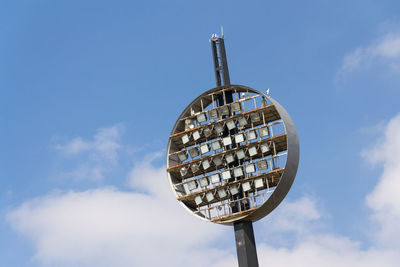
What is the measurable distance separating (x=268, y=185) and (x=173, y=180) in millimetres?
6608

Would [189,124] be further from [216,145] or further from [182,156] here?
[216,145]

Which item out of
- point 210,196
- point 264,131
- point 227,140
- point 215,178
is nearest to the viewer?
point 264,131

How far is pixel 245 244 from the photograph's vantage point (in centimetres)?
4100

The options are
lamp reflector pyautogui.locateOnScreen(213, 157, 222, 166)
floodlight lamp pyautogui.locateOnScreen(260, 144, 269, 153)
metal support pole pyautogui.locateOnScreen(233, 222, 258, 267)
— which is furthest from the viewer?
lamp reflector pyautogui.locateOnScreen(213, 157, 222, 166)

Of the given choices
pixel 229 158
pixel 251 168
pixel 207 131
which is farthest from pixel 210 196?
pixel 207 131

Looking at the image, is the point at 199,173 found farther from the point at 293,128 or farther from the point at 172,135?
the point at 293,128

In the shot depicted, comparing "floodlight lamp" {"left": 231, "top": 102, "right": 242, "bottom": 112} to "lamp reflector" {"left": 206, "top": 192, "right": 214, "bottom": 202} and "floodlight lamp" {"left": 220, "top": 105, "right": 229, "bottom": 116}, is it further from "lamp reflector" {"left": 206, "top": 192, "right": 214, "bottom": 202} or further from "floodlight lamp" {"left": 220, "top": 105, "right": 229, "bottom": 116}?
"lamp reflector" {"left": 206, "top": 192, "right": 214, "bottom": 202}

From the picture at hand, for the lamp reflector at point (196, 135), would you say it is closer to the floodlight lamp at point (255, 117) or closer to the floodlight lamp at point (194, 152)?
the floodlight lamp at point (194, 152)

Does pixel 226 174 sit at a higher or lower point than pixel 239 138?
lower

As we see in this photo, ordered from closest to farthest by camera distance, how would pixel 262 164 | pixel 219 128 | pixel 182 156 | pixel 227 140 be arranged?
pixel 262 164, pixel 227 140, pixel 219 128, pixel 182 156

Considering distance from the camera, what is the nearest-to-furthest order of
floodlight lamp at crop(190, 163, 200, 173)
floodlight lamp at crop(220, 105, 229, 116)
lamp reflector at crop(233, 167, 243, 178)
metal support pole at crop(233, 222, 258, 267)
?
1. metal support pole at crop(233, 222, 258, 267)
2. lamp reflector at crop(233, 167, 243, 178)
3. floodlight lamp at crop(190, 163, 200, 173)
4. floodlight lamp at crop(220, 105, 229, 116)

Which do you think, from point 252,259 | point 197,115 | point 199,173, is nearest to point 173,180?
point 199,173

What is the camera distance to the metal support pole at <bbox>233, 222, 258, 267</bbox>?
40.8 metres

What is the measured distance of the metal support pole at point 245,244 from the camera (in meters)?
40.8
